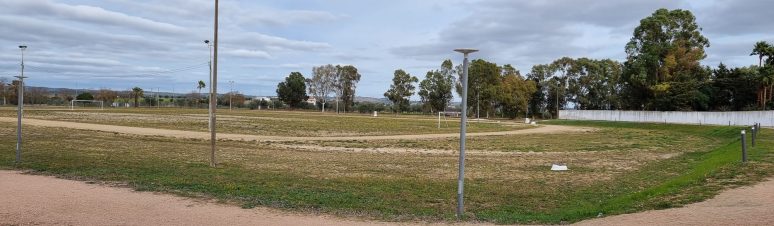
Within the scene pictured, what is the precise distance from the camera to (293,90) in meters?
152

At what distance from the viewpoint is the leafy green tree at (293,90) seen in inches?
5979

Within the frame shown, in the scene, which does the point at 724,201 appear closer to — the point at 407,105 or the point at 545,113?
the point at 545,113

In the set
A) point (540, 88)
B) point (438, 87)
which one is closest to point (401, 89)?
point (438, 87)

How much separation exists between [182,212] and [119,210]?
1.03m

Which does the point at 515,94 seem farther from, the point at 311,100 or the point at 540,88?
the point at 311,100

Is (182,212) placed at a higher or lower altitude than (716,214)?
lower

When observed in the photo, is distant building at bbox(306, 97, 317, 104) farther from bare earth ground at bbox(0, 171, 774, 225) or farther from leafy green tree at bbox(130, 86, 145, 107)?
bare earth ground at bbox(0, 171, 774, 225)

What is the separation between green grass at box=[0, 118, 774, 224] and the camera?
10.5 metres

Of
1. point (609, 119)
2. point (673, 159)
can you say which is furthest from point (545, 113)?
point (673, 159)

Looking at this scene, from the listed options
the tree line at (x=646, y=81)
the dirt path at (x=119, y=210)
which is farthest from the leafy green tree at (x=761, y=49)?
the dirt path at (x=119, y=210)

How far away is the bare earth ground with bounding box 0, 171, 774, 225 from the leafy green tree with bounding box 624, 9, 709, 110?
231ft

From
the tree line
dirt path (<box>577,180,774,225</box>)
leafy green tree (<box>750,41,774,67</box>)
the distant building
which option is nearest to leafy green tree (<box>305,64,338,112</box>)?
the distant building

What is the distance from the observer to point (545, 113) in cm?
11344

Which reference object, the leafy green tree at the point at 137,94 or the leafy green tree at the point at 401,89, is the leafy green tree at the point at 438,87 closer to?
the leafy green tree at the point at 401,89
